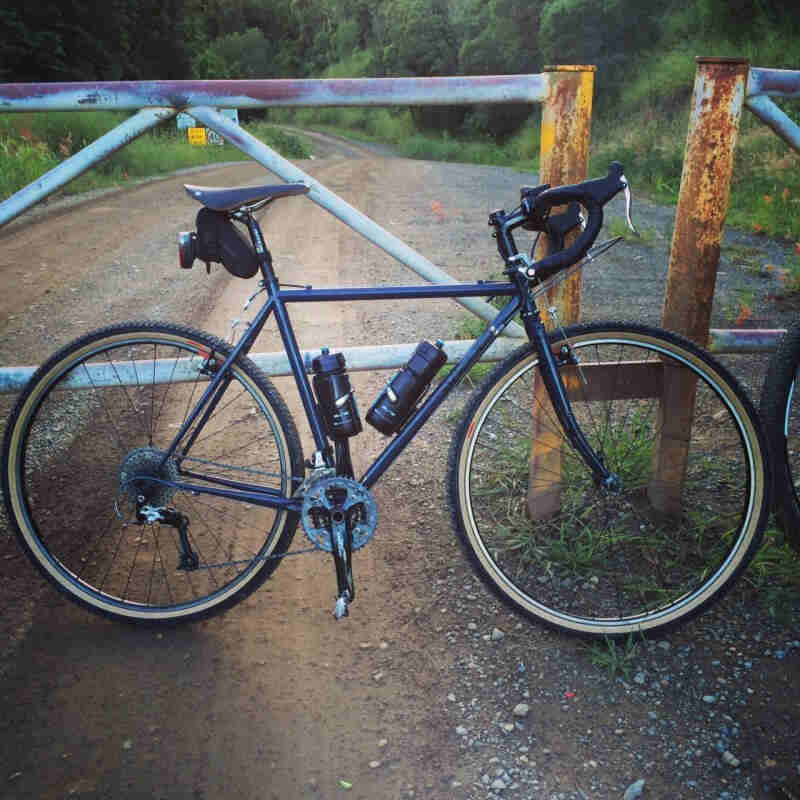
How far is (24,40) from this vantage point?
71.1ft

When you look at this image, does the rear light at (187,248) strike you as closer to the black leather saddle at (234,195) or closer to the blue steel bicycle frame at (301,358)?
the black leather saddle at (234,195)

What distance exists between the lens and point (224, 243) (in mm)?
2543

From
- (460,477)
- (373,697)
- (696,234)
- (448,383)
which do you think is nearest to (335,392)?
(448,383)

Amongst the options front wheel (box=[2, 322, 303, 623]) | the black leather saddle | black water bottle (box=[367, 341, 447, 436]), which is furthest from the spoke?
the black leather saddle

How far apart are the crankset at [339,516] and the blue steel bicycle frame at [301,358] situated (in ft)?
0.20

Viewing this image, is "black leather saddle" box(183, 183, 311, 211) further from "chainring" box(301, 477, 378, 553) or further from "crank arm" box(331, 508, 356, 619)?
"crank arm" box(331, 508, 356, 619)

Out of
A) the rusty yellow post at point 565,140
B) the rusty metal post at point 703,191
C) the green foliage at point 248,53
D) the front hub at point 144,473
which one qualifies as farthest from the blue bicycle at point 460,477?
the green foliage at point 248,53

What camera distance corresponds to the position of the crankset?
2.62m

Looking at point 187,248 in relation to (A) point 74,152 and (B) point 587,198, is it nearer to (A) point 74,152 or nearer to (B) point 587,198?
(B) point 587,198

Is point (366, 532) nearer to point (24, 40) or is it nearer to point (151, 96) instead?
Answer: point (151, 96)

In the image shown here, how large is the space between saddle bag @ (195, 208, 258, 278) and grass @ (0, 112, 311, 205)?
8.91 m

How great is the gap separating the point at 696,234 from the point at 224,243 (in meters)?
1.63

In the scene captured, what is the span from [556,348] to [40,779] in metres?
1.97

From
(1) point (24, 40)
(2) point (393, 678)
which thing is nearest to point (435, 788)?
(2) point (393, 678)
